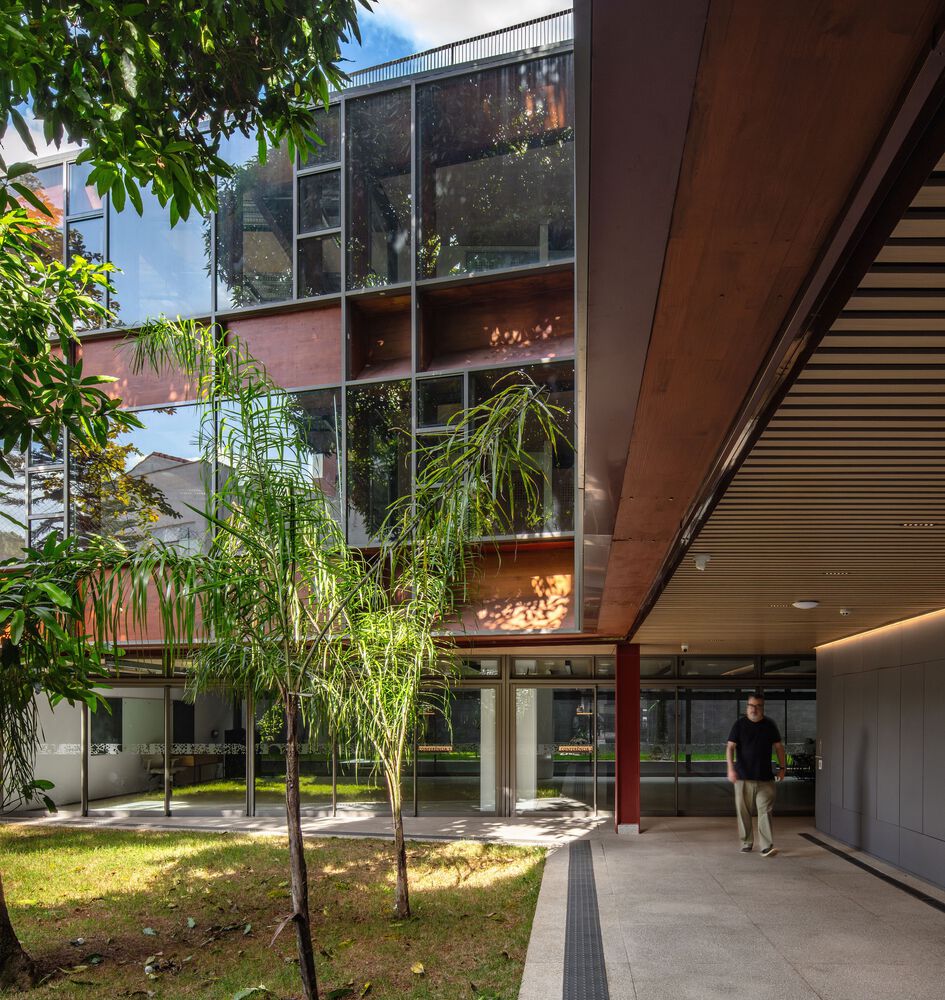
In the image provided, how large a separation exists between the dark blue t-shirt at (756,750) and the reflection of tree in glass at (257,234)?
28.3ft

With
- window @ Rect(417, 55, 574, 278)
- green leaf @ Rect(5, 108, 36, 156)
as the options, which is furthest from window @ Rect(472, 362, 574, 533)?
green leaf @ Rect(5, 108, 36, 156)

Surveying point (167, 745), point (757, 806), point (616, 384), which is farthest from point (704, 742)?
point (616, 384)

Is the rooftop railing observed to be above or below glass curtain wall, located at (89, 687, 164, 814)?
above

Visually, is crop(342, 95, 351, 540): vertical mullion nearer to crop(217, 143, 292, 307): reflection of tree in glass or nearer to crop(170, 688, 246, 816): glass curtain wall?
crop(217, 143, 292, 307): reflection of tree in glass

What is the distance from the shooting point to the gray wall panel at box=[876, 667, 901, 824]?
10.0 m

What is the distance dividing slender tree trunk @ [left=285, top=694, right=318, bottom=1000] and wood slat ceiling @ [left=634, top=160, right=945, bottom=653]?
255cm

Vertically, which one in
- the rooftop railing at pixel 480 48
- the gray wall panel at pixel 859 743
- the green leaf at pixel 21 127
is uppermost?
the rooftop railing at pixel 480 48

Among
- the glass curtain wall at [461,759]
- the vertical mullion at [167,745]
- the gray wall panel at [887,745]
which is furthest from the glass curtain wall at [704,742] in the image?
the vertical mullion at [167,745]

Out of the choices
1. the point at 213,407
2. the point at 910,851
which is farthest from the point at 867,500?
the point at 910,851

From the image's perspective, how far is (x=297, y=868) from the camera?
5375mm

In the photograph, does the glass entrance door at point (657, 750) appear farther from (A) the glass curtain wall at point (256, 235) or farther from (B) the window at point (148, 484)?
(A) the glass curtain wall at point (256, 235)

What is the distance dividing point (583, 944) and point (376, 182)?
10.5 metres

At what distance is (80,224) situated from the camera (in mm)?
15086

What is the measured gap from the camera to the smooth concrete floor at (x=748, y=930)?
19.2ft
